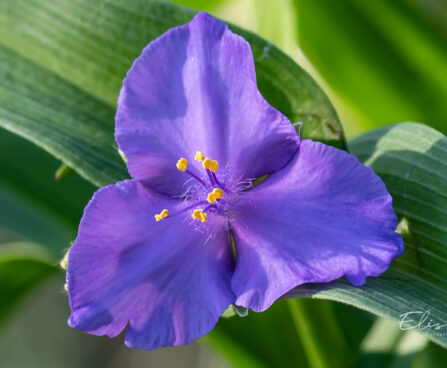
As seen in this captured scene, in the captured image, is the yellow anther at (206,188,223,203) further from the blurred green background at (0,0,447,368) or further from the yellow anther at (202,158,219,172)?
the blurred green background at (0,0,447,368)

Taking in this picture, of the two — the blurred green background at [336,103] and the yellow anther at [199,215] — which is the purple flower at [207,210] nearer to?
the yellow anther at [199,215]

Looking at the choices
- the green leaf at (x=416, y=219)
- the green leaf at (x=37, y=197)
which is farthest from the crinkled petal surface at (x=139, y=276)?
the green leaf at (x=37, y=197)

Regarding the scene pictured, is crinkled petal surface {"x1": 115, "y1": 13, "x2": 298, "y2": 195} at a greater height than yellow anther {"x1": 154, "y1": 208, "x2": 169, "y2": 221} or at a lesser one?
greater

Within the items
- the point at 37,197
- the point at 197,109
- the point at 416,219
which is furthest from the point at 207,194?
the point at 37,197

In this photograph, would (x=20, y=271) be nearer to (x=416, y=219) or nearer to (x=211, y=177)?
(x=211, y=177)

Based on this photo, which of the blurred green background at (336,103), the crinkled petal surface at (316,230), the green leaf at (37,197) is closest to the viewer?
the crinkled petal surface at (316,230)

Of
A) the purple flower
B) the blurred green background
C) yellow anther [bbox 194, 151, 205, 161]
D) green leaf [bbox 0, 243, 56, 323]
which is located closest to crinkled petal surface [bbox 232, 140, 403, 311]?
the purple flower

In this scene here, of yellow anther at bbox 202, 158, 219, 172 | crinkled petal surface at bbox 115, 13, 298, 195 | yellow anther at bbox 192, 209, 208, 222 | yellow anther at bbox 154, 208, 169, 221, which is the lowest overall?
yellow anther at bbox 154, 208, 169, 221

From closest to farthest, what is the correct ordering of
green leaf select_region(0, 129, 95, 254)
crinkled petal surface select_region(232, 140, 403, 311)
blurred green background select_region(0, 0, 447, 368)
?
crinkled petal surface select_region(232, 140, 403, 311) < blurred green background select_region(0, 0, 447, 368) < green leaf select_region(0, 129, 95, 254)
